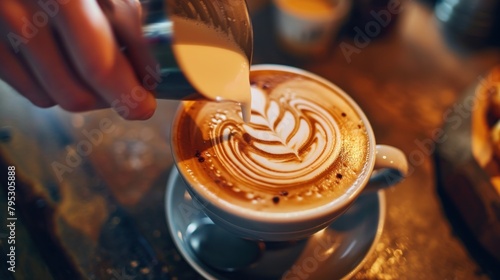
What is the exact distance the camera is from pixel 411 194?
106 centimetres

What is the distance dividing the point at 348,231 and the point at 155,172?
467mm

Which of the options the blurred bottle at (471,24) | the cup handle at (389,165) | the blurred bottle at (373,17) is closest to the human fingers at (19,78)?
the cup handle at (389,165)

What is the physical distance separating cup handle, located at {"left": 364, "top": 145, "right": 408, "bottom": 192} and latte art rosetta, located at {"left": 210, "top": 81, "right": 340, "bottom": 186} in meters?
0.08

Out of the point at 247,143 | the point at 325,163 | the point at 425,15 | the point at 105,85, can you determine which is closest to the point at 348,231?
the point at 325,163

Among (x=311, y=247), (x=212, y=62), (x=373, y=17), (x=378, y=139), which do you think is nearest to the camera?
(x=212, y=62)

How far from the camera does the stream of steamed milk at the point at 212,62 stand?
0.70 meters

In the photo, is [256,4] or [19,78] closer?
[19,78]

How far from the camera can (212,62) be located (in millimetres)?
755
